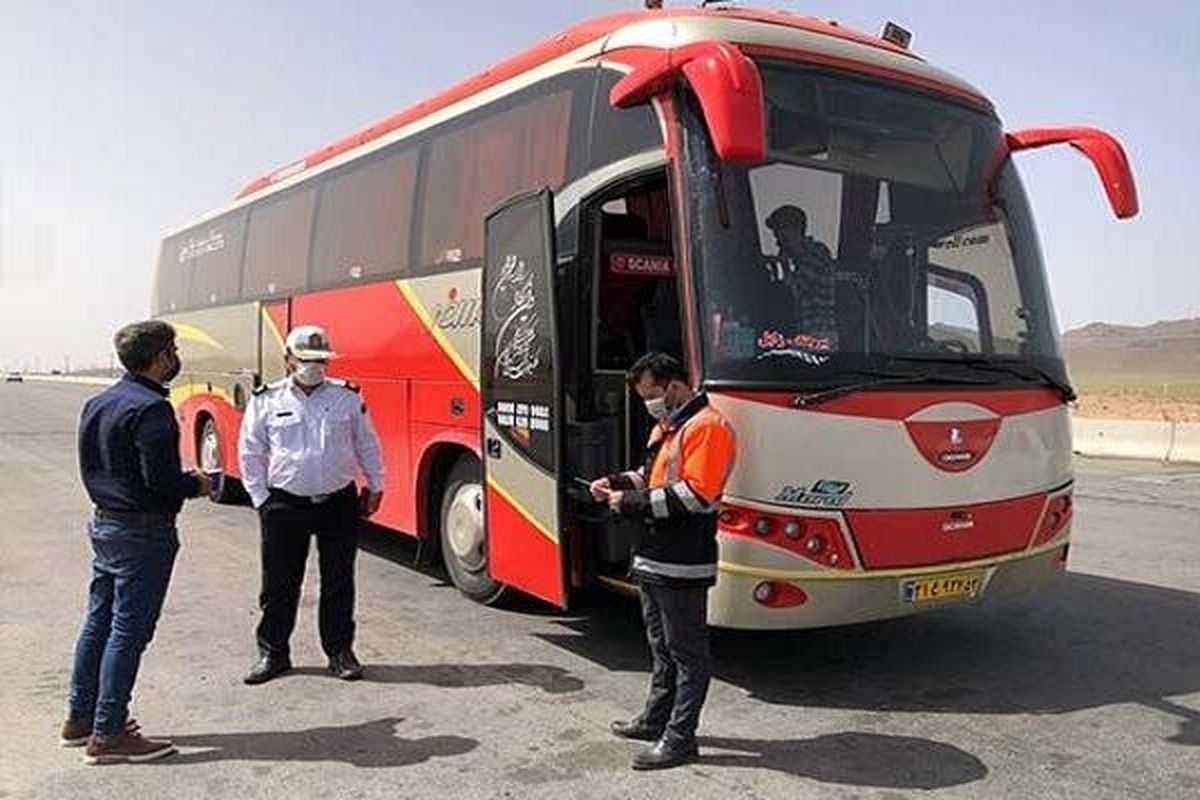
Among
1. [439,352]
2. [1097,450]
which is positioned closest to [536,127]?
[439,352]

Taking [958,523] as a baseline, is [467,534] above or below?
below

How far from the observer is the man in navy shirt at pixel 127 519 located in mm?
4555

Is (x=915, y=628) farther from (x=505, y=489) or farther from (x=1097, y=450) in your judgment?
(x=1097, y=450)

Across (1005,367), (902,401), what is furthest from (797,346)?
(1005,367)

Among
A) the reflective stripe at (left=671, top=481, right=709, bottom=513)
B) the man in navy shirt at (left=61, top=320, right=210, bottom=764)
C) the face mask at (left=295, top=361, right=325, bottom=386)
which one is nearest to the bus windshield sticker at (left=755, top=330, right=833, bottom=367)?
the reflective stripe at (left=671, top=481, right=709, bottom=513)

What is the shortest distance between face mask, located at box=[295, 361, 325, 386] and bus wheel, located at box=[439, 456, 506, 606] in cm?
152

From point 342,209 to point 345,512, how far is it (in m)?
4.19

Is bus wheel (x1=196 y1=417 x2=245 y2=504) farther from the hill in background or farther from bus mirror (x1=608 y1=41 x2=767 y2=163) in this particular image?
the hill in background

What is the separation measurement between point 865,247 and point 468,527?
10.9 feet

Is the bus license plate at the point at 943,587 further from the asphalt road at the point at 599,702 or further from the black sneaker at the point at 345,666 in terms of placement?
the black sneaker at the point at 345,666

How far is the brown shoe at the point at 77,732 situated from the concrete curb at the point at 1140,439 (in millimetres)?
18581

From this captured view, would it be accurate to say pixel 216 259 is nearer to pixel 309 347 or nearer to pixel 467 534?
pixel 467 534

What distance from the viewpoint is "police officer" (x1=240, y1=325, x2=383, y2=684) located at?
5.71 meters

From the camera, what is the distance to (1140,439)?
1986 centimetres
